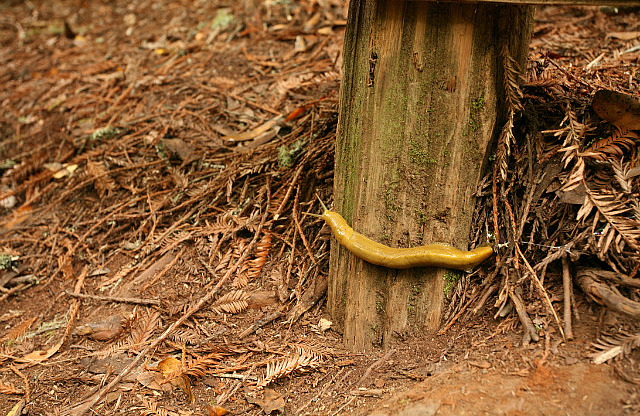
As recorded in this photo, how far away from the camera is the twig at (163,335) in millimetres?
2943

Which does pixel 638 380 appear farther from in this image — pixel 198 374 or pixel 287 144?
pixel 287 144

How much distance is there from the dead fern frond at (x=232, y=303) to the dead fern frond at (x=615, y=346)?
207cm

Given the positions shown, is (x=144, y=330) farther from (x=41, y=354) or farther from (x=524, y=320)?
(x=524, y=320)

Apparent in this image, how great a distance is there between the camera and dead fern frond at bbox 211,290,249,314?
3459 millimetres

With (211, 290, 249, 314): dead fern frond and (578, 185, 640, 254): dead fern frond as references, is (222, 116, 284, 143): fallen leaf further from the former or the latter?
(578, 185, 640, 254): dead fern frond

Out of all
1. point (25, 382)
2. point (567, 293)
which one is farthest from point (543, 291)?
point (25, 382)

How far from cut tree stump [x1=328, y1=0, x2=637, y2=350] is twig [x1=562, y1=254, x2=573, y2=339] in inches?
20.0

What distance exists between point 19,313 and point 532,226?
11.9ft

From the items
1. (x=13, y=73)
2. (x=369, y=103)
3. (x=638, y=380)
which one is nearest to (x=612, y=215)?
(x=638, y=380)

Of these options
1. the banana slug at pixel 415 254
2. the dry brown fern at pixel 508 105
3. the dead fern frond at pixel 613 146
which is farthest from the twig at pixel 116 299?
the dead fern frond at pixel 613 146

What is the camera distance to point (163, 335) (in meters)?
3.30

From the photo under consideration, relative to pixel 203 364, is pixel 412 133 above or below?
above

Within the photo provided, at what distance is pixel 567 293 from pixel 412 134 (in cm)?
111

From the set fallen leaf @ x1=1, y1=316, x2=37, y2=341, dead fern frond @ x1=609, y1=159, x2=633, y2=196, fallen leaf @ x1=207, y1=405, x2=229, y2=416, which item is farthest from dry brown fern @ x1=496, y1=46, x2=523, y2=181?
fallen leaf @ x1=1, y1=316, x2=37, y2=341
